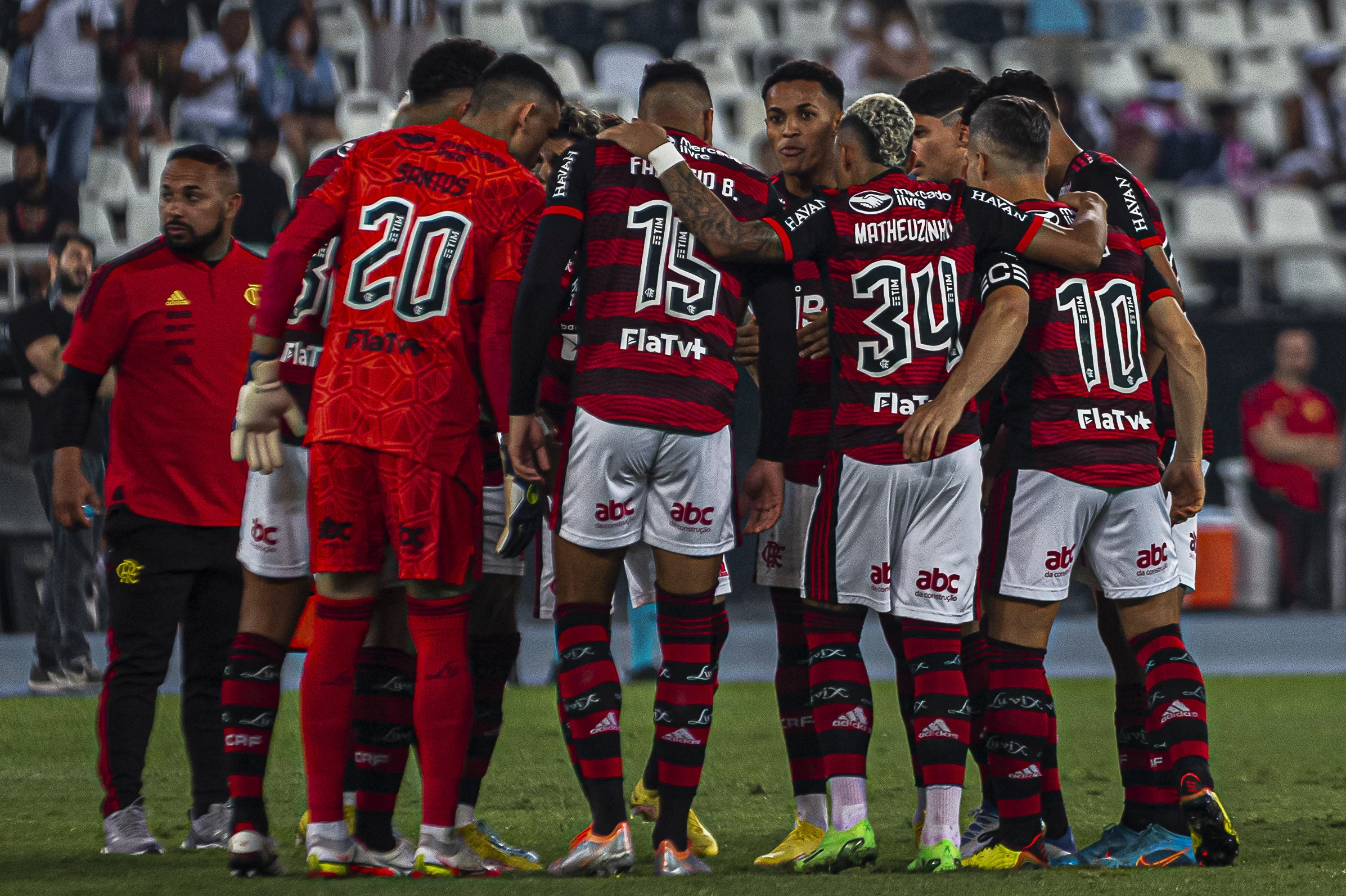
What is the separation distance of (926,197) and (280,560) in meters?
2.04

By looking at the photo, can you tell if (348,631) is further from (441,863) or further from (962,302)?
(962,302)

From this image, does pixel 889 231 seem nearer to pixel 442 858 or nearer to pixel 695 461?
pixel 695 461

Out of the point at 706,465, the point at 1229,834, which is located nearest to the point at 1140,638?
the point at 1229,834

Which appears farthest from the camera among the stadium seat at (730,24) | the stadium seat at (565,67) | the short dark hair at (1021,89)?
the stadium seat at (730,24)

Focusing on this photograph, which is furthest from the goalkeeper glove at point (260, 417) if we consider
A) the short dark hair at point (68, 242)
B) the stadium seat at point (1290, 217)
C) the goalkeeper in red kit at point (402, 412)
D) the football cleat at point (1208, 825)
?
the stadium seat at point (1290, 217)

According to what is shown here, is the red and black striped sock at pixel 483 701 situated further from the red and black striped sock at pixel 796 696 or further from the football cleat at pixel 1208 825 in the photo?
the football cleat at pixel 1208 825

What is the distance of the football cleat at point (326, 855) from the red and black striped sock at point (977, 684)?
187 cm

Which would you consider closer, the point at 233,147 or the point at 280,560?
the point at 280,560

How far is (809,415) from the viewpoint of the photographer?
4734 mm

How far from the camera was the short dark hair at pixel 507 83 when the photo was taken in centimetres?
434

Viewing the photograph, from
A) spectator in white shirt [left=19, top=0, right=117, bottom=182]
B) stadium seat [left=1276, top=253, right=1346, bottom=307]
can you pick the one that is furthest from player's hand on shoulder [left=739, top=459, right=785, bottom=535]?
stadium seat [left=1276, top=253, right=1346, bottom=307]

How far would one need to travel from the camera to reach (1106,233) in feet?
15.0

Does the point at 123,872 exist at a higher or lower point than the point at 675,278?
lower

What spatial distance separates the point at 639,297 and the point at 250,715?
1523 millimetres
